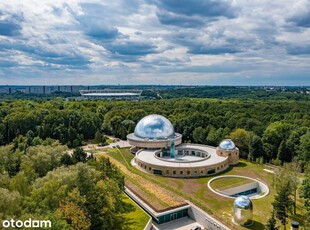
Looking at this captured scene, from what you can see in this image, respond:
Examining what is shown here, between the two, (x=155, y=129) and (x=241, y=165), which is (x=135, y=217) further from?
(x=155, y=129)

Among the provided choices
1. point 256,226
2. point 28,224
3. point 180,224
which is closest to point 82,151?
point 180,224

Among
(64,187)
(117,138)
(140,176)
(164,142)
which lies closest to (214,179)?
(140,176)

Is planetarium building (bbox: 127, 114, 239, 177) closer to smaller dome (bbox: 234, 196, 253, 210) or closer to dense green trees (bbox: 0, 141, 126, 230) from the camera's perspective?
smaller dome (bbox: 234, 196, 253, 210)

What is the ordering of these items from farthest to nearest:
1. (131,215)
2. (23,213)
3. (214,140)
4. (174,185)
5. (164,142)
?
(214,140) → (164,142) → (174,185) → (131,215) → (23,213)

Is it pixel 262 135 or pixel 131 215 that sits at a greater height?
pixel 262 135

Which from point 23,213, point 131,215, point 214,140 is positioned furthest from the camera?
point 214,140

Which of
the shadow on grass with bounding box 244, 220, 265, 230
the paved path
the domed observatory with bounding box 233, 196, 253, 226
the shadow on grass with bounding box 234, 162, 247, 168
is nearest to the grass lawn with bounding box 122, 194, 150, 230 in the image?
the paved path

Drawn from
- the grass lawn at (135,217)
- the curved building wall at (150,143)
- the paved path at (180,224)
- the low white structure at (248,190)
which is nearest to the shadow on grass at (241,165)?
the low white structure at (248,190)

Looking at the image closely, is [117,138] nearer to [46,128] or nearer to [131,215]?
[46,128]
